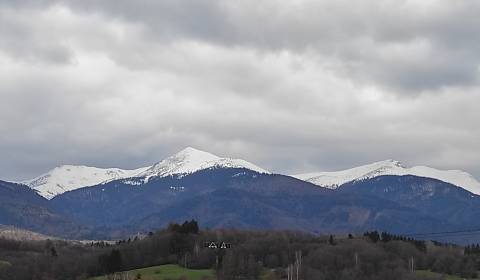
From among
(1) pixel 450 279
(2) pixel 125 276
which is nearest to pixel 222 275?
(2) pixel 125 276

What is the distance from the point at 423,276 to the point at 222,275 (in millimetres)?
46339

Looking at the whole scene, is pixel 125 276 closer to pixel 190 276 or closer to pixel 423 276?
pixel 190 276

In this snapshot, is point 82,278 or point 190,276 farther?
point 82,278

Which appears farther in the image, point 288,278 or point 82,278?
point 82,278

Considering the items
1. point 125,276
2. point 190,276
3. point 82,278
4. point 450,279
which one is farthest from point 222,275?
point 450,279

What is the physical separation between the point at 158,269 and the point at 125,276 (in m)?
12.1

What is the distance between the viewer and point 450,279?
645ft

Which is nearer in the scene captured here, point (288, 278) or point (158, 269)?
point (288, 278)

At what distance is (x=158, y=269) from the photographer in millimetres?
198250

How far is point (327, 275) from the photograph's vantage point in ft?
648

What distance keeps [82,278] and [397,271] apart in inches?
2926

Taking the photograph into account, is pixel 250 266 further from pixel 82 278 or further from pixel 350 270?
pixel 82 278

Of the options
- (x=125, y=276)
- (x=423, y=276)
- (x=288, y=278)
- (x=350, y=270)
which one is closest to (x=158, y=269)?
(x=125, y=276)

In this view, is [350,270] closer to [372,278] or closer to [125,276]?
[372,278]
